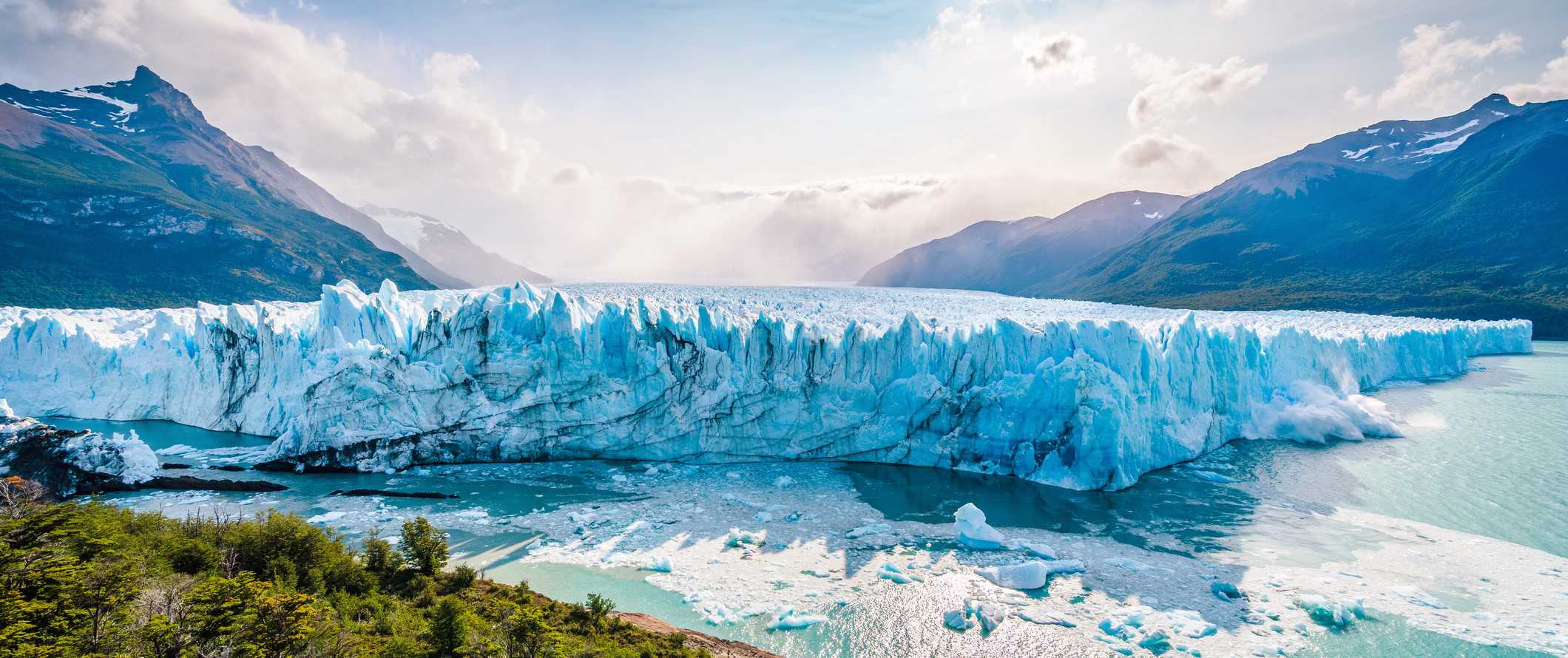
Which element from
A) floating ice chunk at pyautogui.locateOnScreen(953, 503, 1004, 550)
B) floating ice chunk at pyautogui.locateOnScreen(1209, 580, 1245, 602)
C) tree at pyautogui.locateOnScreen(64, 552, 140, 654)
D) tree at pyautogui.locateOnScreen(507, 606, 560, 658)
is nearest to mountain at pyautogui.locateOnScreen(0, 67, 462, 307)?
tree at pyautogui.locateOnScreen(64, 552, 140, 654)

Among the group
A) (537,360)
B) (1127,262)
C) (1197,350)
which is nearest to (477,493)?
(537,360)

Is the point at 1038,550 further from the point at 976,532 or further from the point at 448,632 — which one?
the point at 448,632

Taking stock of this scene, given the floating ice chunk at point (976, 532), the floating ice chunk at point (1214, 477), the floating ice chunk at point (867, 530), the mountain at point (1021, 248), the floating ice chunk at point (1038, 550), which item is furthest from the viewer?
the mountain at point (1021, 248)

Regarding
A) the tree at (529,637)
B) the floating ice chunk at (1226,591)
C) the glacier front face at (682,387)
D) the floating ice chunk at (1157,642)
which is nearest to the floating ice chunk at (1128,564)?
the floating ice chunk at (1226,591)

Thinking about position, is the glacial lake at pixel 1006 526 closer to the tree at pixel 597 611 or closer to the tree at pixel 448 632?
the tree at pixel 597 611

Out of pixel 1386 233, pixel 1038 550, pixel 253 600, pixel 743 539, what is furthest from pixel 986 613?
pixel 1386 233

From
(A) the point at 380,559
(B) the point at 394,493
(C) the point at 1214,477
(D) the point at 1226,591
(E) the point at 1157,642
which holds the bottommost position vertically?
(E) the point at 1157,642

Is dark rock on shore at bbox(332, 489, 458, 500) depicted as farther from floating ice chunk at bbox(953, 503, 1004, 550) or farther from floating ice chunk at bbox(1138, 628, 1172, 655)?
floating ice chunk at bbox(1138, 628, 1172, 655)
